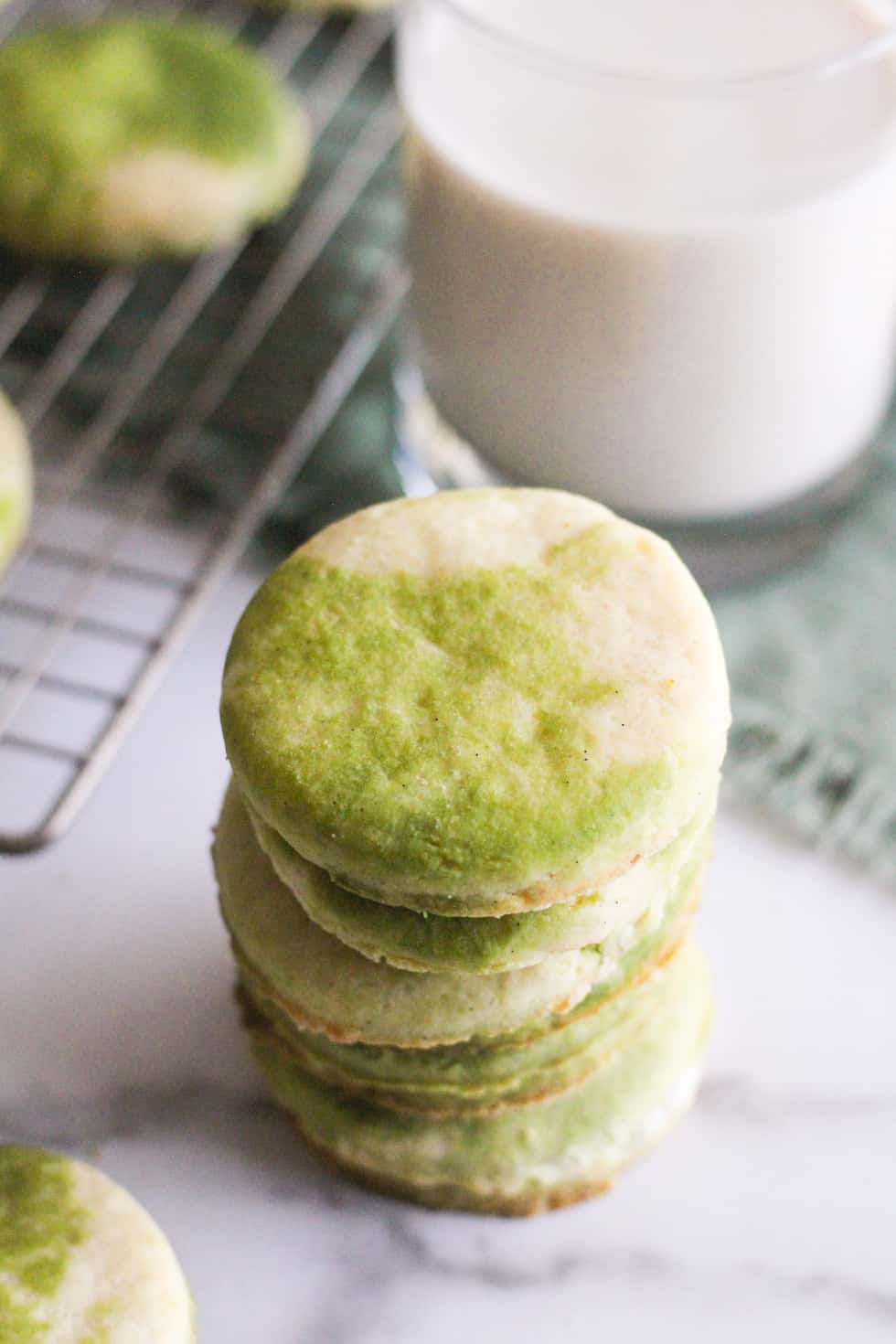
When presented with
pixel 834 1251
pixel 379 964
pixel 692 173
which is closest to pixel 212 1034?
pixel 379 964

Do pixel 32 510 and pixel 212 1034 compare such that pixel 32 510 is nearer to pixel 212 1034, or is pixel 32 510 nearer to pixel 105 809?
pixel 105 809

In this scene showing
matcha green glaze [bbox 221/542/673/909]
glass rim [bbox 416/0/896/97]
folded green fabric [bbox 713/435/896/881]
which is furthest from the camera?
folded green fabric [bbox 713/435/896/881]

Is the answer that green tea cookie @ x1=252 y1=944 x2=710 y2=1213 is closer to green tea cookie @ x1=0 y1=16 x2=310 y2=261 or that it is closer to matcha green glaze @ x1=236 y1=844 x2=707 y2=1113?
matcha green glaze @ x1=236 y1=844 x2=707 y2=1113

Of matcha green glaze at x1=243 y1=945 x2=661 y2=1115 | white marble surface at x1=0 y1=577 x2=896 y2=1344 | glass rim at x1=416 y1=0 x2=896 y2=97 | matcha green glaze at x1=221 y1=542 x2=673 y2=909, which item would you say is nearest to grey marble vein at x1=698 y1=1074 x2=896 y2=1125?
white marble surface at x1=0 y1=577 x2=896 y2=1344

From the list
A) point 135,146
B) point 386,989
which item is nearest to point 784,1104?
point 386,989

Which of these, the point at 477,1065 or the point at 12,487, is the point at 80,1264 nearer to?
the point at 477,1065

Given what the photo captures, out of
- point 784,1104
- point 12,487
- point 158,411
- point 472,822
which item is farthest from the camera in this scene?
point 158,411
